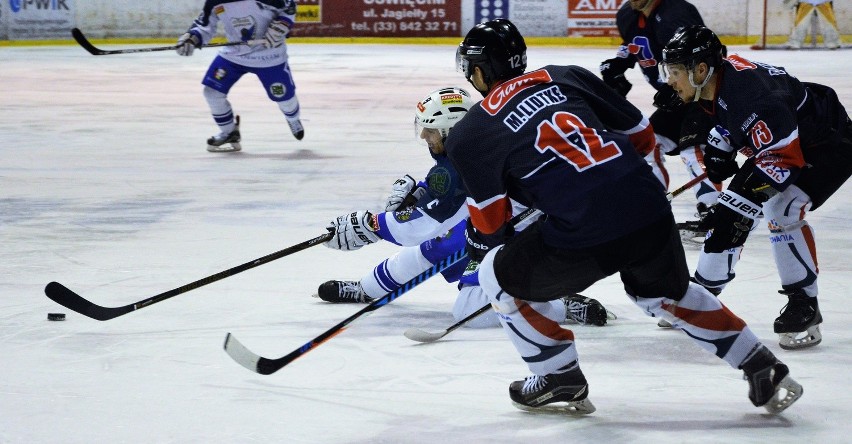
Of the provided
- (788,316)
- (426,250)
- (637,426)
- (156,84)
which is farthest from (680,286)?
(156,84)

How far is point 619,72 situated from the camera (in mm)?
5930

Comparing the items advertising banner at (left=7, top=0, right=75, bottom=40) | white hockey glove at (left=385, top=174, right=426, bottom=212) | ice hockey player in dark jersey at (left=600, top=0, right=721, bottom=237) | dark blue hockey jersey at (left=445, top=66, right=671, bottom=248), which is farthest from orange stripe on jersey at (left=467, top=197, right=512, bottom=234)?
advertising banner at (left=7, top=0, right=75, bottom=40)

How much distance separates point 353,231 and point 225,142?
4.21 metres

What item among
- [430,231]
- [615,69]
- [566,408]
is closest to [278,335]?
[430,231]

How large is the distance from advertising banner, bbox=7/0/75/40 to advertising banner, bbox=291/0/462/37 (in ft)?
10.8

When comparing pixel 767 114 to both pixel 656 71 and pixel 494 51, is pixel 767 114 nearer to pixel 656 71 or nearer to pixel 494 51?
pixel 494 51

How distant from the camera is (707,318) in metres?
2.79

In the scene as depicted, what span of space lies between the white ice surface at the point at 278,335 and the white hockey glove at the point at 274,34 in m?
0.77

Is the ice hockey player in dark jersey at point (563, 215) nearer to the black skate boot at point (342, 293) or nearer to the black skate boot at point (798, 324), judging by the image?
the black skate boot at point (798, 324)

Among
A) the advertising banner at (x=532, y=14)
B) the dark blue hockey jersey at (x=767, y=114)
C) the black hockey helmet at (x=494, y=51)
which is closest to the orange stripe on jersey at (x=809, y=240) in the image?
the dark blue hockey jersey at (x=767, y=114)

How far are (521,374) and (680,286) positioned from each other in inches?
26.8

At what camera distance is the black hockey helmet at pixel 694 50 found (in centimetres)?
329

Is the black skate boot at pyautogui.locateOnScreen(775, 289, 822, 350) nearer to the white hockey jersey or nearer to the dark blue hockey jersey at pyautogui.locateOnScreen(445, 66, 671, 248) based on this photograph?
the dark blue hockey jersey at pyautogui.locateOnScreen(445, 66, 671, 248)

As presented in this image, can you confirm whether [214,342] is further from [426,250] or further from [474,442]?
[474,442]
